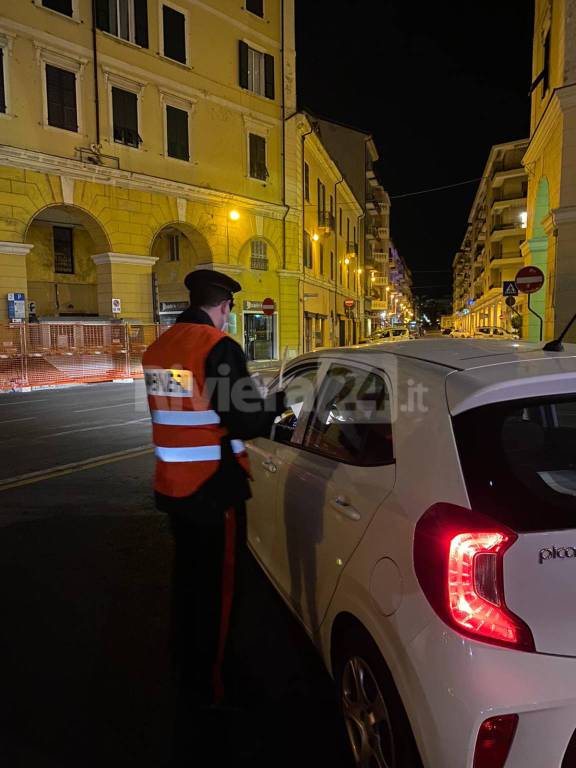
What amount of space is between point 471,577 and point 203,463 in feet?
3.97

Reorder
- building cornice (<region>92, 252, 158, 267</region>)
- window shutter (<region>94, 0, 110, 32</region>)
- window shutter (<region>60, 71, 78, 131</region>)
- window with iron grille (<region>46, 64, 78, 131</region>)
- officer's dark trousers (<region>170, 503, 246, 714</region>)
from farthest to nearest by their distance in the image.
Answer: building cornice (<region>92, 252, 158, 267</region>)
window shutter (<region>94, 0, 110, 32</region>)
window shutter (<region>60, 71, 78, 131</region>)
window with iron grille (<region>46, 64, 78, 131</region>)
officer's dark trousers (<region>170, 503, 246, 714</region>)

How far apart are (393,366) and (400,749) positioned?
1.40m

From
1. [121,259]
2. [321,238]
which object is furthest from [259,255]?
[321,238]

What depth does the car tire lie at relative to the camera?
5.86 feet

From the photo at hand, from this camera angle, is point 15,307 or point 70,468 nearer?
point 70,468

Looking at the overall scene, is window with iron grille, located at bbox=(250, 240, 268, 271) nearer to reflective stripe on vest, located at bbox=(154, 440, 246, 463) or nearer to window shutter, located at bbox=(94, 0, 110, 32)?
window shutter, located at bbox=(94, 0, 110, 32)

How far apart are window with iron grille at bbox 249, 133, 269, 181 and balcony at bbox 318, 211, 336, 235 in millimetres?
7260

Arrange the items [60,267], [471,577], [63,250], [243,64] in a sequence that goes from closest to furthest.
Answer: [471,577], [60,267], [63,250], [243,64]

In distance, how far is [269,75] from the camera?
2720cm

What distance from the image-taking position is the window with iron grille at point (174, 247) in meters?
27.8

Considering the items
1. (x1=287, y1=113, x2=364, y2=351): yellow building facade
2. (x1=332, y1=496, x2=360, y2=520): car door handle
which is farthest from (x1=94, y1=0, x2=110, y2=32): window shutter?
(x1=332, y1=496, x2=360, y2=520): car door handle

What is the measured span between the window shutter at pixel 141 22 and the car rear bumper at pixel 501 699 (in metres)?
25.3

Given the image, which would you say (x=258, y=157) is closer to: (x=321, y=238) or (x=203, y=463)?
(x=321, y=238)

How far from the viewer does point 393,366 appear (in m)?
2.42
